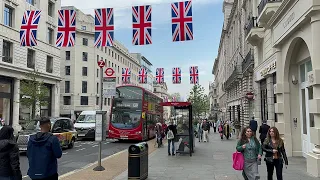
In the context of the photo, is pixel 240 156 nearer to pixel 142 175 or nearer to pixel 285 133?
pixel 142 175

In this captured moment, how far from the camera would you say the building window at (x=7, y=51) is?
32.0 meters

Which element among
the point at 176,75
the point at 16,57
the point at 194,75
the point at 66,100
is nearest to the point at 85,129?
the point at 176,75

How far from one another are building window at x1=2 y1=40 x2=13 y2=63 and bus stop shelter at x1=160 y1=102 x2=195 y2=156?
873 inches

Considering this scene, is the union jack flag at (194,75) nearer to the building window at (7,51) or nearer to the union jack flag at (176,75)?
the union jack flag at (176,75)

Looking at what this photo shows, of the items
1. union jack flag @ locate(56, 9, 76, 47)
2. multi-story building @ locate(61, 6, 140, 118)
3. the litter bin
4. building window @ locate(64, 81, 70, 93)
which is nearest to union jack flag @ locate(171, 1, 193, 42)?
union jack flag @ locate(56, 9, 76, 47)

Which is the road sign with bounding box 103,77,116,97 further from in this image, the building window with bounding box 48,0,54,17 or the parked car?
the building window with bounding box 48,0,54,17

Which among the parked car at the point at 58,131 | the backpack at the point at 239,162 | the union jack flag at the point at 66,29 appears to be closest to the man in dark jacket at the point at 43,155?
the backpack at the point at 239,162

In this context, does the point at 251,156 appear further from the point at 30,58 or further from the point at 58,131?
the point at 30,58

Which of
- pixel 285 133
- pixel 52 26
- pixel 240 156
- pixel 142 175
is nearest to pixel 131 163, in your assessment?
pixel 142 175

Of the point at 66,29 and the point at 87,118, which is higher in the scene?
the point at 66,29

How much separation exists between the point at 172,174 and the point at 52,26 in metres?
35.0

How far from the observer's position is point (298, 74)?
1361cm

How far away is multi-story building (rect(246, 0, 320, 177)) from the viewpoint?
9875 mm

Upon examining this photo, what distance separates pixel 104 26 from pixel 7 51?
21743 mm
